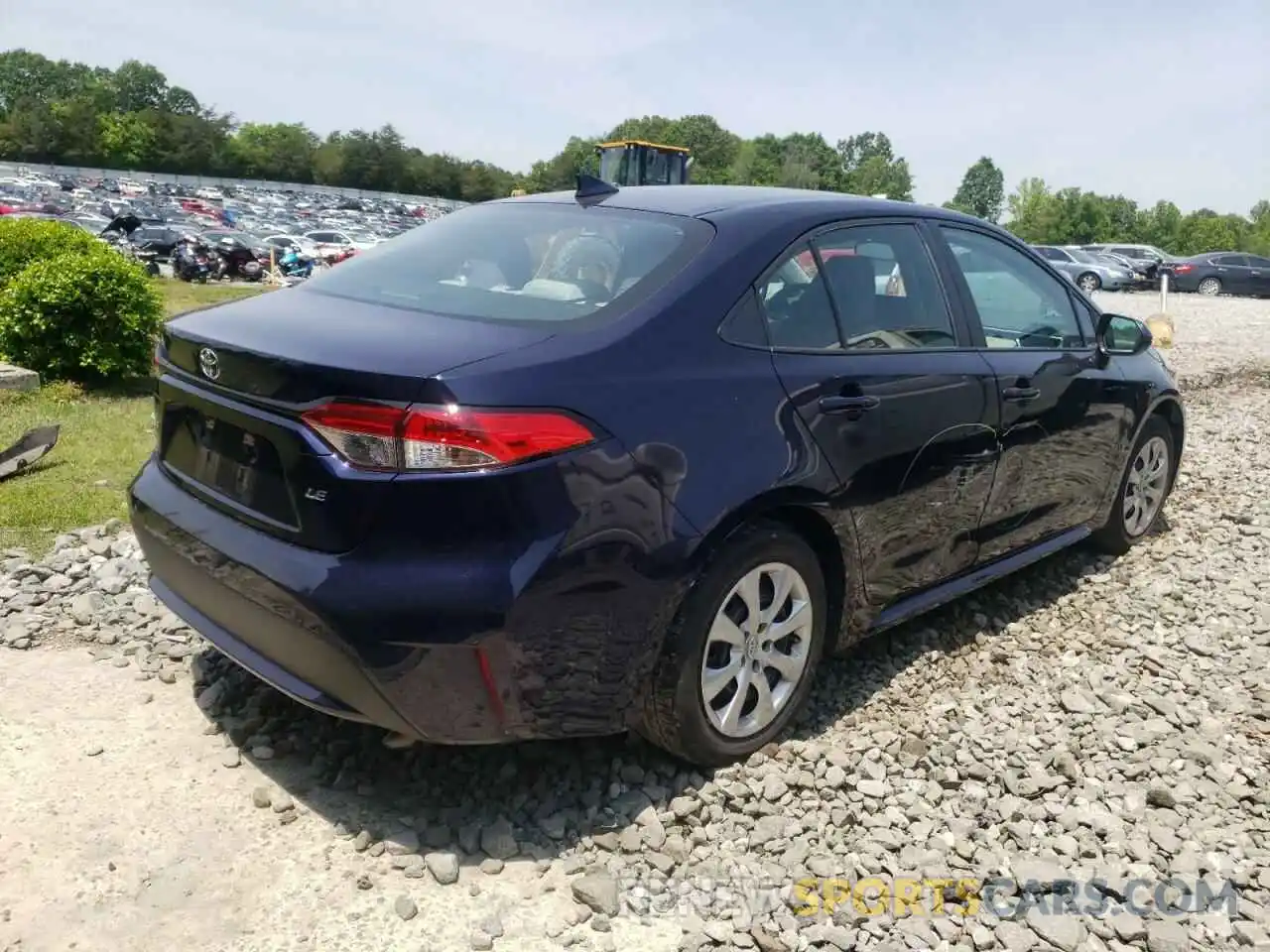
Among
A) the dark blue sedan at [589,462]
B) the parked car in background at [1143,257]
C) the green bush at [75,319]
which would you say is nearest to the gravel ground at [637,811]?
the dark blue sedan at [589,462]

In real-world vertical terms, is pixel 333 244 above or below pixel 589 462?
below

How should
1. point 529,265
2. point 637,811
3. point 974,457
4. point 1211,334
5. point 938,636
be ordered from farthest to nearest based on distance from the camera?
1. point 1211,334
2. point 938,636
3. point 974,457
4. point 529,265
5. point 637,811

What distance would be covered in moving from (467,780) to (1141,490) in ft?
12.5

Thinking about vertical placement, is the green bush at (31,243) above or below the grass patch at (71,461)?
above

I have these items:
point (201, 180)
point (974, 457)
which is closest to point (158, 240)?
point (974, 457)

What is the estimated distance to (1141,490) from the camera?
5.21m

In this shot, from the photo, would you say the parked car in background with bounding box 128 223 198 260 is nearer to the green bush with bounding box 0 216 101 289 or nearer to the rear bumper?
the green bush with bounding box 0 216 101 289

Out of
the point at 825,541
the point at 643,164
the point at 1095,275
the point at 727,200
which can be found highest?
the point at 643,164

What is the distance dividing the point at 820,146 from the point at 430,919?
159003mm

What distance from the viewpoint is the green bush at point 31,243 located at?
914 centimetres

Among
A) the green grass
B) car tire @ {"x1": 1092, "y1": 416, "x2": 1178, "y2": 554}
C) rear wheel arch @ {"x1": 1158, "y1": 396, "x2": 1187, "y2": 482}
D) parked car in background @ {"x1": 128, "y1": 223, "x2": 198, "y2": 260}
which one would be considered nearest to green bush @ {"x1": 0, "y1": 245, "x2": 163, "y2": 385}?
the green grass

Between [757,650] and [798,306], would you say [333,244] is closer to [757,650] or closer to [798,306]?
[798,306]

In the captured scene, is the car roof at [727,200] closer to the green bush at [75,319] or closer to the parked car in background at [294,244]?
the green bush at [75,319]

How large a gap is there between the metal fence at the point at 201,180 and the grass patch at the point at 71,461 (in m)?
81.3
